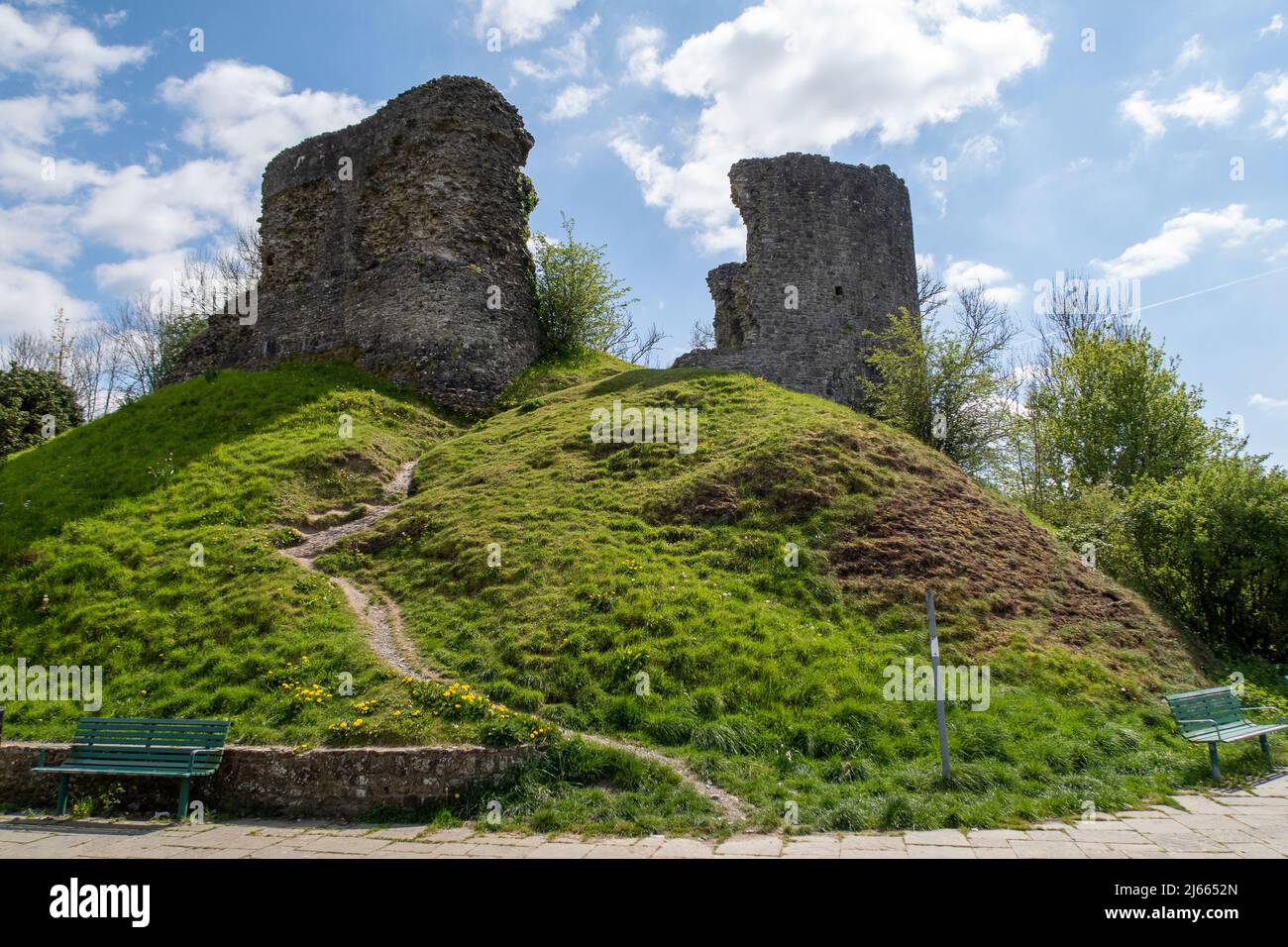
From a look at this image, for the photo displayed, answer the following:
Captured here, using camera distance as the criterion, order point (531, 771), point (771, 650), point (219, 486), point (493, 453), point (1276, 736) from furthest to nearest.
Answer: point (493, 453)
point (219, 486)
point (771, 650)
point (1276, 736)
point (531, 771)

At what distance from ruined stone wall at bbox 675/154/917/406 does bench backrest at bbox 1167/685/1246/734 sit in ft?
60.6

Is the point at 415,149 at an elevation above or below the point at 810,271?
above

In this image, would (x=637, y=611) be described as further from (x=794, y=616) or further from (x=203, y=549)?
(x=203, y=549)

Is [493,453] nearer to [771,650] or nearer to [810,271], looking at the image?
[771,650]

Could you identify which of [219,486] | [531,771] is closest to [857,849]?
[531,771]

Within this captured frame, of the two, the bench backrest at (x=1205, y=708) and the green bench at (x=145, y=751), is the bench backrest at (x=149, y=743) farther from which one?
the bench backrest at (x=1205, y=708)

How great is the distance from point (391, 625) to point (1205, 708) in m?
11.3

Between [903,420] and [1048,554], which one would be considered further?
[903,420]

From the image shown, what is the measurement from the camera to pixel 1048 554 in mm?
14562

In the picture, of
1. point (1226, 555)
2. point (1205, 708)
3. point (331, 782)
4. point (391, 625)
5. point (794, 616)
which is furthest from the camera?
point (1226, 555)

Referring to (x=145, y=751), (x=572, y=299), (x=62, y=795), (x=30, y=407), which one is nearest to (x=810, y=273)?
(x=572, y=299)

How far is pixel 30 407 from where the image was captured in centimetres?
2594

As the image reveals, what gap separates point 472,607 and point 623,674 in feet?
10.7

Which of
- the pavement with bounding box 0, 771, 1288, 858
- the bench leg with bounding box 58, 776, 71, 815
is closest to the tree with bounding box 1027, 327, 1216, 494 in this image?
the pavement with bounding box 0, 771, 1288, 858
